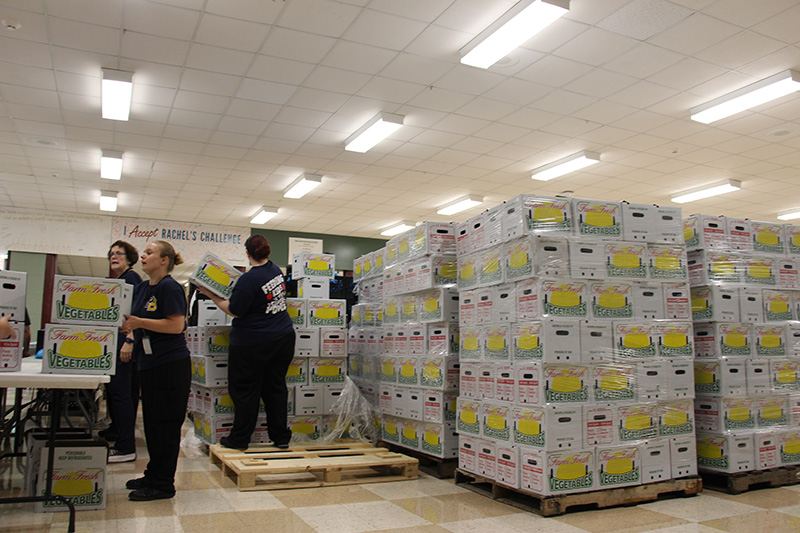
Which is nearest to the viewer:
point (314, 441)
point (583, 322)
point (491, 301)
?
point (583, 322)

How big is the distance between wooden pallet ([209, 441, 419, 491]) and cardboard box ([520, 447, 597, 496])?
3.95ft

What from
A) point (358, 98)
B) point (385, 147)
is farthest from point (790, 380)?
point (385, 147)

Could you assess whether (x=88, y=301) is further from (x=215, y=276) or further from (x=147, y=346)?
(x=215, y=276)

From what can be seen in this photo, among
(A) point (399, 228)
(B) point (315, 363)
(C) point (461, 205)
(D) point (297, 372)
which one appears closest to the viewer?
(D) point (297, 372)

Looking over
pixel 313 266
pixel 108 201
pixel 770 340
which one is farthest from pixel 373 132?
pixel 108 201

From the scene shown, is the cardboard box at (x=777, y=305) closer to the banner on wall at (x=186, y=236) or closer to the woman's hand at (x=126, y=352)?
the woman's hand at (x=126, y=352)

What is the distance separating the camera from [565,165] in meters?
8.95

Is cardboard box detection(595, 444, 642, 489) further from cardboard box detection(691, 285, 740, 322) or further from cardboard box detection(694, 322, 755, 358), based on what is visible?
cardboard box detection(691, 285, 740, 322)

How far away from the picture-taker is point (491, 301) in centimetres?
416

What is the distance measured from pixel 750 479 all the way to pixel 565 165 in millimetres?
5716

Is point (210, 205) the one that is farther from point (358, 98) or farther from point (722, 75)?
point (722, 75)

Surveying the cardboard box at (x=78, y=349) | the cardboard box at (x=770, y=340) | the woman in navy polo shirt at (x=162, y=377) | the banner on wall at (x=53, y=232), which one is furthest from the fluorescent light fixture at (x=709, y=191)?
the banner on wall at (x=53, y=232)

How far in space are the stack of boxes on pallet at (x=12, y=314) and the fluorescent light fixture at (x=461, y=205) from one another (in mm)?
8862

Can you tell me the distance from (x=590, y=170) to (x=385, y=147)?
3.55 m
